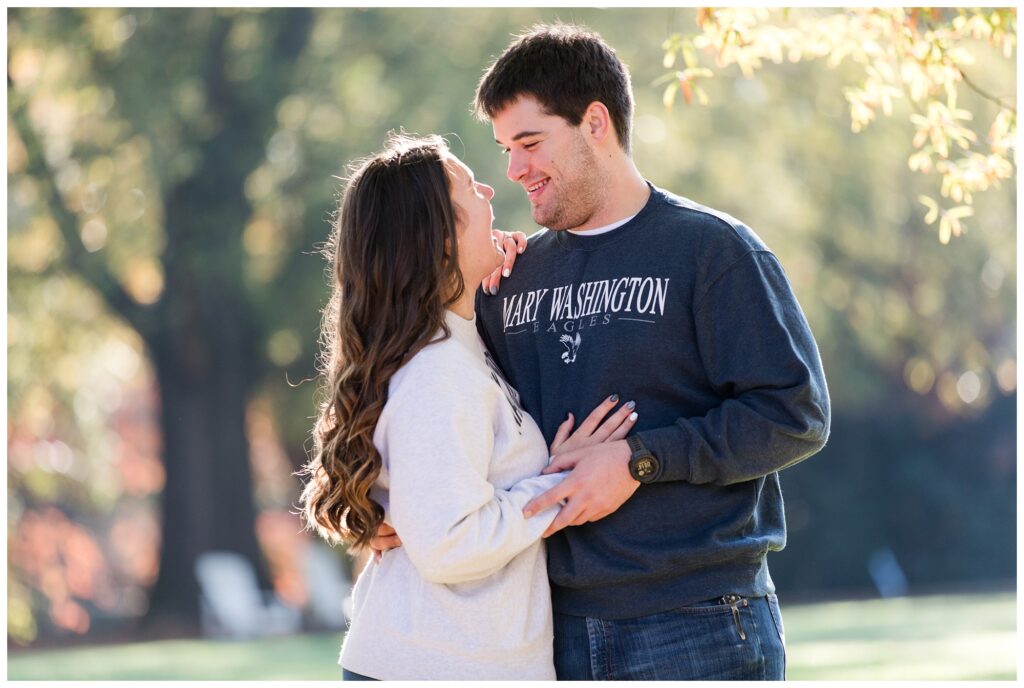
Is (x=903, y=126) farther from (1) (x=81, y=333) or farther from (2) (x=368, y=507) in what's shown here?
(2) (x=368, y=507)

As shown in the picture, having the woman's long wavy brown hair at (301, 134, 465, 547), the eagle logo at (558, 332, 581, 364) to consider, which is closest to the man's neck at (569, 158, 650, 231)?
the eagle logo at (558, 332, 581, 364)

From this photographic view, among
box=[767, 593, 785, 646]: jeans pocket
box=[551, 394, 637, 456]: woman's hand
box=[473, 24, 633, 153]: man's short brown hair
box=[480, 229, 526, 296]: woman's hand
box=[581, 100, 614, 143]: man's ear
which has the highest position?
box=[473, 24, 633, 153]: man's short brown hair

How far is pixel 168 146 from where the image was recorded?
1559cm

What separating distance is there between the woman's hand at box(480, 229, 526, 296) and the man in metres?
0.16

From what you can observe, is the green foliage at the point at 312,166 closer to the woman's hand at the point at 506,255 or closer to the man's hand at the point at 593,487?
the woman's hand at the point at 506,255

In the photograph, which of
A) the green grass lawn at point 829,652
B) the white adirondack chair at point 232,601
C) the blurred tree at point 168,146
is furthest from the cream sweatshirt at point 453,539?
the white adirondack chair at point 232,601

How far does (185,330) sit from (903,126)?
1007cm

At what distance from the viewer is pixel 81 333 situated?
709 inches

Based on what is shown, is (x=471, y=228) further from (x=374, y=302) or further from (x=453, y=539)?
(x=453, y=539)

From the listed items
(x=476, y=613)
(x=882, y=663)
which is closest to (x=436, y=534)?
(x=476, y=613)

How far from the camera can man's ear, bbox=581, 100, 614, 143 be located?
3.73 m

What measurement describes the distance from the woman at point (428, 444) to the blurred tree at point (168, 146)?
1289 cm

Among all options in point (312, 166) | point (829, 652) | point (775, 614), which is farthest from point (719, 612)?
point (312, 166)

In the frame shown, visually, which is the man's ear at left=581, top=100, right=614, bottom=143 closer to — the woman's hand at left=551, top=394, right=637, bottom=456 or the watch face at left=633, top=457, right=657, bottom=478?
the woman's hand at left=551, top=394, right=637, bottom=456
